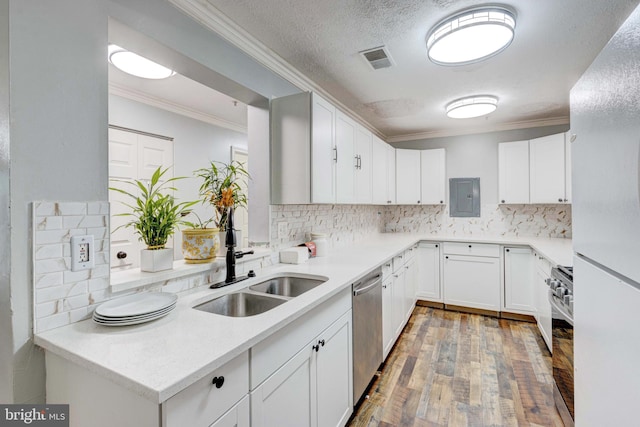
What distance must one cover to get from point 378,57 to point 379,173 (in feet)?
4.91

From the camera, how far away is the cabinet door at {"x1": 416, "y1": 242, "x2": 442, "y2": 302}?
12.6 ft

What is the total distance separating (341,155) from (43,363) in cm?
210

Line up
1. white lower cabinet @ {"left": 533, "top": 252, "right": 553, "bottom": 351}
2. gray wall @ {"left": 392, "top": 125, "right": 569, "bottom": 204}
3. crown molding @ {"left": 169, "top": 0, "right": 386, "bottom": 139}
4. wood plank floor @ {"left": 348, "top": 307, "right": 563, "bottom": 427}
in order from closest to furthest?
crown molding @ {"left": 169, "top": 0, "right": 386, "bottom": 139}, wood plank floor @ {"left": 348, "top": 307, "right": 563, "bottom": 427}, white lower cabinet @ {"left": 533, "top": 252, "right": 553, "bottom": 351}, gray wall @ {"left": 392, "top": 125, "right": 569, "bottom": 204}

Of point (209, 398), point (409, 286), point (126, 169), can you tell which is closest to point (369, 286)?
point (209, 398)

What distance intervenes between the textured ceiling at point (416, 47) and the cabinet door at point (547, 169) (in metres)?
0.38

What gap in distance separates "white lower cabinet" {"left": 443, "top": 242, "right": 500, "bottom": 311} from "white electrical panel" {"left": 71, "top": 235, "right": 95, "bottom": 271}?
366cm

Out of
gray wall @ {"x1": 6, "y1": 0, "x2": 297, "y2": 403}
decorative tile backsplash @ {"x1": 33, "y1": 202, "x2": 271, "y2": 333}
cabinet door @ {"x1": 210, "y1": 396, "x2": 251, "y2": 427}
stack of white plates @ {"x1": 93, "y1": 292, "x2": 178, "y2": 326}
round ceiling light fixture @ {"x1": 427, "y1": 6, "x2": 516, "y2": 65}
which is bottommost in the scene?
cabinet door @ {"x1": 210, "y1": 396, "x2": 251, "y2": 427}

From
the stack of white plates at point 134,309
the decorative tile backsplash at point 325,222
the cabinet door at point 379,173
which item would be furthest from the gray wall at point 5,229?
the cabinet door at point 379,173

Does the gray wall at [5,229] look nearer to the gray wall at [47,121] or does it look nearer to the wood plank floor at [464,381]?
the gray wall at [47,121]

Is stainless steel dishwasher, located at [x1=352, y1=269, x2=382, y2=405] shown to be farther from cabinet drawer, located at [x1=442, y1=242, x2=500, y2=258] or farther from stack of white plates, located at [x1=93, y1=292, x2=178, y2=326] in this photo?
cabinet drawer, located at [x1=442, y1=242, x2=500, y2=258]

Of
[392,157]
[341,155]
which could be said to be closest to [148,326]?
[341,155]

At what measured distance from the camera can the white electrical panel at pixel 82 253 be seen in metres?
1.10

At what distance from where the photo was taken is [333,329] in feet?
5.24

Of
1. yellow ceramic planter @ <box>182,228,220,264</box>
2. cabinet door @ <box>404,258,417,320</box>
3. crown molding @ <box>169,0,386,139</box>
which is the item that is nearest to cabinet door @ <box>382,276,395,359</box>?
cabinet door @ <box>404,258,417,320</box>
